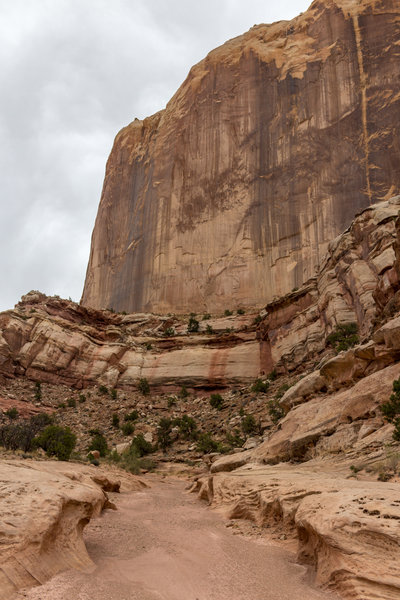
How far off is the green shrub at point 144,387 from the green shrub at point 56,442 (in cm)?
1878

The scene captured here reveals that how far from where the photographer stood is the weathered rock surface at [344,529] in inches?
157

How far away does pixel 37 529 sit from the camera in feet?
15.1

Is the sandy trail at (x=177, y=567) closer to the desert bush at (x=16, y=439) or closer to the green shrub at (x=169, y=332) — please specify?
the desert bush at (x=16, y=439)

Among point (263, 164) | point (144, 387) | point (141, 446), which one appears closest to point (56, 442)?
point (141, 446)

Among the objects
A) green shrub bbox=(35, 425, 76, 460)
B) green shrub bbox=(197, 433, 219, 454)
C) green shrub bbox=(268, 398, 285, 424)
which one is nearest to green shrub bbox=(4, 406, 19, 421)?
green shrub bbox=(35, 425, 76, 460)

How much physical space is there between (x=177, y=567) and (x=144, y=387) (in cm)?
3092

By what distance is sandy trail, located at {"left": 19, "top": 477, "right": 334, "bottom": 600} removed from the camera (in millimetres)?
4152

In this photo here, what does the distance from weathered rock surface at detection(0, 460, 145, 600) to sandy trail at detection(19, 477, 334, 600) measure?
19 centimetres

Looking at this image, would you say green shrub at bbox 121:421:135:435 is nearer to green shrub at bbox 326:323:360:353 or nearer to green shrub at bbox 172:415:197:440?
green shrub at bbox 172:415:197:440

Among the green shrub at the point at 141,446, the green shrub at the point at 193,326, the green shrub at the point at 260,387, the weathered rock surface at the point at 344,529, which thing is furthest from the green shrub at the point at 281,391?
the weathered rock surface at the point at 344,529

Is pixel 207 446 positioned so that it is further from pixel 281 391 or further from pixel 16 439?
pixel 16 439

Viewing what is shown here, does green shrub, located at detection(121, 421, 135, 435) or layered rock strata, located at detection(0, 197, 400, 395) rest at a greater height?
layered rock strata, located at detection(0, 197, 400, 395)

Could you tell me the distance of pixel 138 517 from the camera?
28.4ft

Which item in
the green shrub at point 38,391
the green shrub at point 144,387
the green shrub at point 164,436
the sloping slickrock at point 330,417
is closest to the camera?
the sloping slickrock at point 330,417
